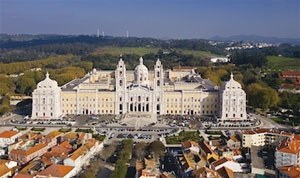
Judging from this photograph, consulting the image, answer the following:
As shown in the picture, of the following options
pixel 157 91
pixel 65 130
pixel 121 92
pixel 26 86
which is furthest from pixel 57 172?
pixel 26 86

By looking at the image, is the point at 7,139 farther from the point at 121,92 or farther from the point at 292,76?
the point at 292,76

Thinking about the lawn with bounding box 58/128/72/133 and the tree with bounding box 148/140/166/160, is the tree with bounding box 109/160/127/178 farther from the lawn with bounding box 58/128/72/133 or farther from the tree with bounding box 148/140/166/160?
the lawn with bounding box 58/128/72/133

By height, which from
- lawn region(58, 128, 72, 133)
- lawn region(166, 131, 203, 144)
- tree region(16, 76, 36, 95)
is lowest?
lawn region(58, 128, 72, 133)

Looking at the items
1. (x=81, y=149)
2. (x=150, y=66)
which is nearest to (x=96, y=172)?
(x=81, y=149)

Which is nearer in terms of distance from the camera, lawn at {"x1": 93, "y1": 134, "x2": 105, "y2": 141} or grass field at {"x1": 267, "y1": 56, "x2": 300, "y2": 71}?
lawn at {"x1": 93, "y1": 134, "x2": 105, "y2": 141}

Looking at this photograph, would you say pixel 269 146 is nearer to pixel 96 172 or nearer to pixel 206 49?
pixel 96 172

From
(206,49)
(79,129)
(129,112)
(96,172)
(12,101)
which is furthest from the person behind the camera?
(206,49)

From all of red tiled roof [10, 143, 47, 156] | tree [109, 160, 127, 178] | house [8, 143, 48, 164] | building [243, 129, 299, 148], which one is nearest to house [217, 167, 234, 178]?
tree [109, 160, 127, 178]
